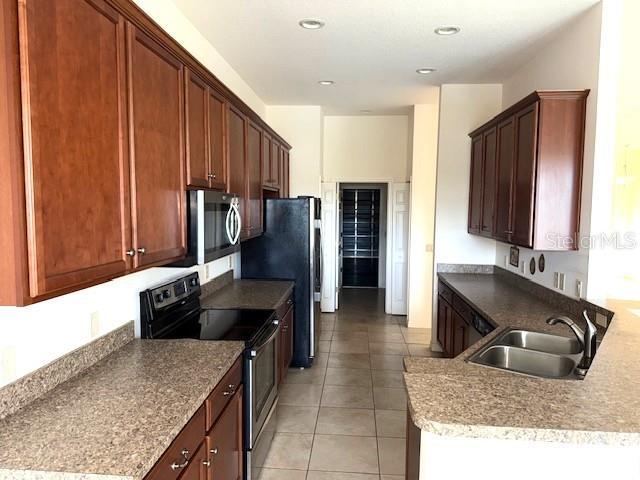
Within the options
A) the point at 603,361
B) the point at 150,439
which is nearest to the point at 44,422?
the point at 150,439

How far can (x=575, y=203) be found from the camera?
9.44ft

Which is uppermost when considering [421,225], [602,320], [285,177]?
A: [285,177]

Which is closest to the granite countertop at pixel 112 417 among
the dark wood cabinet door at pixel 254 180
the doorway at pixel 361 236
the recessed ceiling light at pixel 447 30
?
the dark wood cabinet door at pixel 254 180

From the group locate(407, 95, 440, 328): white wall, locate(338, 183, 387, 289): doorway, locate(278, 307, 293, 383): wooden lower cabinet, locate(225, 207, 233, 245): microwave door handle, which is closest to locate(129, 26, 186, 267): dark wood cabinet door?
locate(225, 207, 233, 245): microwave door handle

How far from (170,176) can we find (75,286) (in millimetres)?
791

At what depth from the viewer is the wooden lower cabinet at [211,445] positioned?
1462 mm

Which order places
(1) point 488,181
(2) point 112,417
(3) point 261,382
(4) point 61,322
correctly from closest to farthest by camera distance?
(2) point 112,417 → (4) point 61,322 → (3) point 261,382 → (1) point 488,181

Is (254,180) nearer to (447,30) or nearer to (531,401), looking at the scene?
(447,30)

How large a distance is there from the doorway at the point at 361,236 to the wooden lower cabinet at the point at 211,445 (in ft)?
22.4

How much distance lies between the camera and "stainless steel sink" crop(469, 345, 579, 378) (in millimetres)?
2173

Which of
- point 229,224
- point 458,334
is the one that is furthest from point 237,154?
point 458,334

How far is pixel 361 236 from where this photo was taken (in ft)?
30.7

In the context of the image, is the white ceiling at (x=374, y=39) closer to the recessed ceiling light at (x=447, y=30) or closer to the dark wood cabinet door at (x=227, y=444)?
the recessed ceiling light at (x=447, y=30)

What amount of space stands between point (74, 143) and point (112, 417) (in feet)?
2.87
